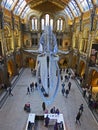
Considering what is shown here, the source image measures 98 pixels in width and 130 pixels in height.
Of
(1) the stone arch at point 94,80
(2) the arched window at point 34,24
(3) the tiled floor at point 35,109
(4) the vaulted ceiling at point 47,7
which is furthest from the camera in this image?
(2) the arched window at point 34,24

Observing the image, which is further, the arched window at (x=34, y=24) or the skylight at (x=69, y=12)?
the arched window at (x=34, y=24)

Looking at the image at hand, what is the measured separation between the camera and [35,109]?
44.1ft

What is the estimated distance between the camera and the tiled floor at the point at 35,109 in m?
11.4

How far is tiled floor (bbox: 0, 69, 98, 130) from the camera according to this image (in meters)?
11.4

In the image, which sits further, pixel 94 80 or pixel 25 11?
pixel 25 11

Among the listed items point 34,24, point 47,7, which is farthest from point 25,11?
point 47,7

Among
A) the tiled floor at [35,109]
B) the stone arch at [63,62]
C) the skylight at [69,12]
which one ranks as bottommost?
the tiled floor at [35,109]

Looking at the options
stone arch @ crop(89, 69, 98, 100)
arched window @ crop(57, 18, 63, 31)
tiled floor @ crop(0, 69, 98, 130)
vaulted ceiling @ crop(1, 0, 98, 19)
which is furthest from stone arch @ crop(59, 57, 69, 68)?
tiled floor @ crop(0, 69, 98, 130)

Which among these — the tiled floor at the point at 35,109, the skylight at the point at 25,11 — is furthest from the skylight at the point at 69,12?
the tiled floor at the point at 35,109

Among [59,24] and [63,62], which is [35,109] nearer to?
[63,62]

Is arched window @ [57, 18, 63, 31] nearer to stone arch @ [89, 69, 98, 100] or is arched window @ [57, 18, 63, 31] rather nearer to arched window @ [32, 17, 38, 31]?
arched window @ [32, 17, 38, 31]

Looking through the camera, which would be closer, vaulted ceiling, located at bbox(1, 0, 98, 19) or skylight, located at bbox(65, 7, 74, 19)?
vaulted ceiling, located at bbox(1, 0, 98, 19)

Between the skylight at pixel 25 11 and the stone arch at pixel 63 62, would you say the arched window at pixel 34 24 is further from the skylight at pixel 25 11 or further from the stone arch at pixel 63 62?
the stone arch at pixel 63 62

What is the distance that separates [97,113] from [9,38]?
15920 mm
